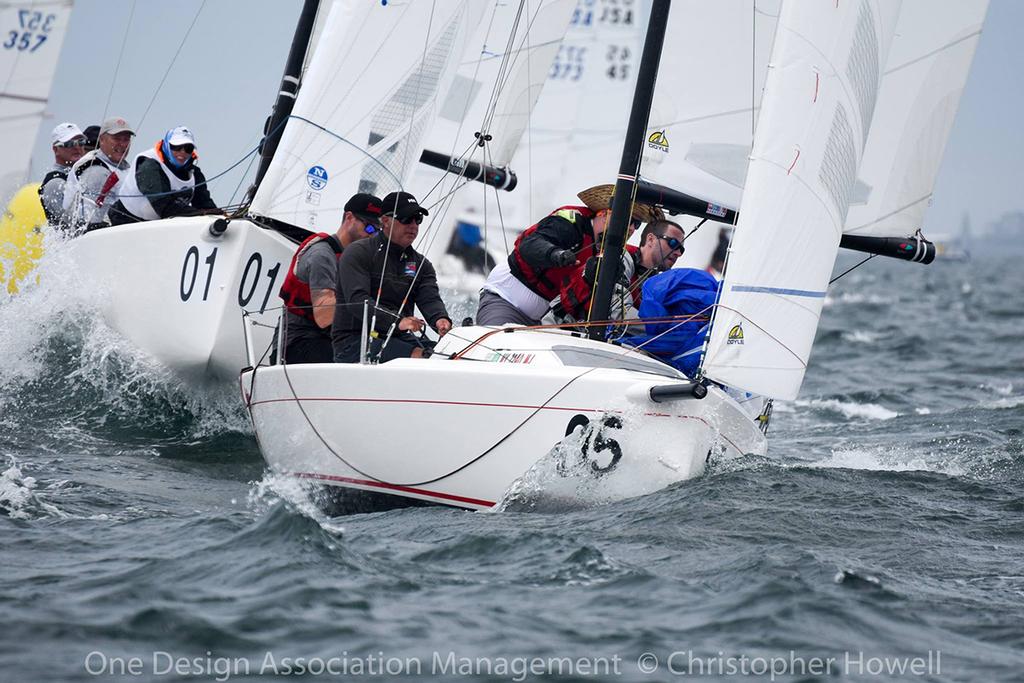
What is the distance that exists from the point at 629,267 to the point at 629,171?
0.59 m

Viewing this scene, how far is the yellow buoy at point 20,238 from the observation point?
9172 mm

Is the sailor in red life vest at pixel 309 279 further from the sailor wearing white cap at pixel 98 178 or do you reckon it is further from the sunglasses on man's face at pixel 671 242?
the sailor wearing white cap at pixel 98 178

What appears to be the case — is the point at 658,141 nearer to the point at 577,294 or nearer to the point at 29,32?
the point at 577,294

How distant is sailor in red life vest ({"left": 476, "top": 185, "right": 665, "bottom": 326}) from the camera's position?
6.36 m

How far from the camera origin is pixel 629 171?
20.1ft

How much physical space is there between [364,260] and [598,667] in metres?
3.26

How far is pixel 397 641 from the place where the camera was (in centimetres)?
361

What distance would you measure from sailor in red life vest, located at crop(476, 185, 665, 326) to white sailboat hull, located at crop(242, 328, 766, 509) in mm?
657

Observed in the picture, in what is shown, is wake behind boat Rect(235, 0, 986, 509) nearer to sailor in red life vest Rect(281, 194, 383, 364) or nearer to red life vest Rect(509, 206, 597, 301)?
red life vest Rect(509, 206, 597, 301)

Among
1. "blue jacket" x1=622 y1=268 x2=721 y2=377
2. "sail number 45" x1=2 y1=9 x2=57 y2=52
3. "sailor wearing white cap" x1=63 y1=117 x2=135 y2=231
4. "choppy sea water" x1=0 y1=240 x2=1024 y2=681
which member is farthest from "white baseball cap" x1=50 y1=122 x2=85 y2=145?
"blue jacket" x1=622 y1=268 x2=721 y2=377

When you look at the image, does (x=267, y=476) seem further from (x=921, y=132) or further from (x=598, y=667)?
(x=921, y=132)

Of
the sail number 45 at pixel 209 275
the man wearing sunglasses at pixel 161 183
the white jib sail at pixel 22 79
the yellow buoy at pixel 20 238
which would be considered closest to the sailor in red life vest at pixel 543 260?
the sail number 45 at pixel 209 275

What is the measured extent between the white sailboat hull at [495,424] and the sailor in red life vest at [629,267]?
67 cm

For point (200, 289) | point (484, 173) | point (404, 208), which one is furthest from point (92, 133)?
point (404, 208)
